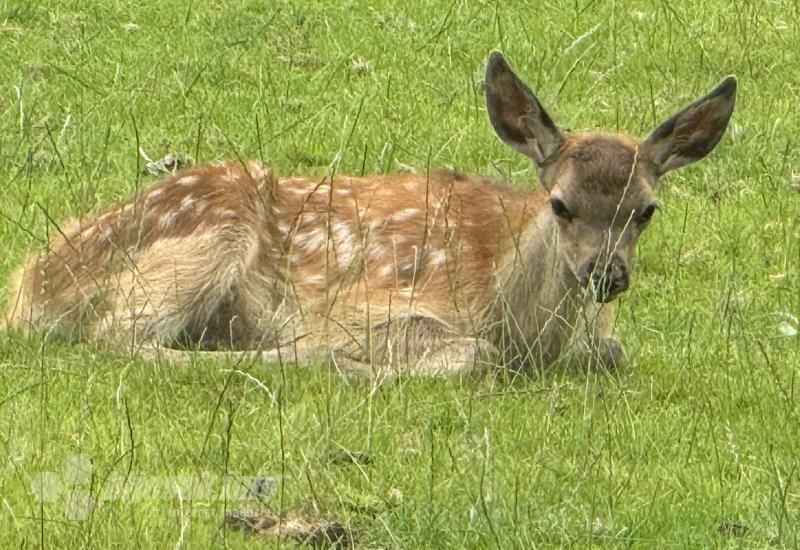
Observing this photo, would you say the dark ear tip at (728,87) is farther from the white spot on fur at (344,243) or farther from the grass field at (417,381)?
the white spot on fur at (344,243)

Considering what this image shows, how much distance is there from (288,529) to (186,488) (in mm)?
455

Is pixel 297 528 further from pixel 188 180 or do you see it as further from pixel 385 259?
pixel 188 180

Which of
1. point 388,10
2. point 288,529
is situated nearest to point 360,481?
point 288,529

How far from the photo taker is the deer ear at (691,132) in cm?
872

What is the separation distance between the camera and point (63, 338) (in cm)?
878

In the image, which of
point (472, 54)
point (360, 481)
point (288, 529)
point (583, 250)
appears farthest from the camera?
point (472, 54)

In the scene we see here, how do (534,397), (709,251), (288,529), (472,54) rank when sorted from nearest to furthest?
(288,529), (534,397), (709,251), (472,54)

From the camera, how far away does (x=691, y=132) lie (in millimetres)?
8812

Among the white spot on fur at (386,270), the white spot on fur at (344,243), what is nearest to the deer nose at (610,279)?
the white spot on fur at (386,270)

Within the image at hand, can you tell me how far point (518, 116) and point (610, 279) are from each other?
1142mm

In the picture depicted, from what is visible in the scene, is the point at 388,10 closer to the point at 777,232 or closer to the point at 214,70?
the point at 214,70

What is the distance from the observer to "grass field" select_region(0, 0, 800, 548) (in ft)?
21.0

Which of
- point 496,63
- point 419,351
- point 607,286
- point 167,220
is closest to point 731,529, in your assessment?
point 607,286

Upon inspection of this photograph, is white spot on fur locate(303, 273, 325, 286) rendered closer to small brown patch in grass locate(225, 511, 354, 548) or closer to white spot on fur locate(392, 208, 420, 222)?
white spot on fur locate(392, 208, 420, 222)
